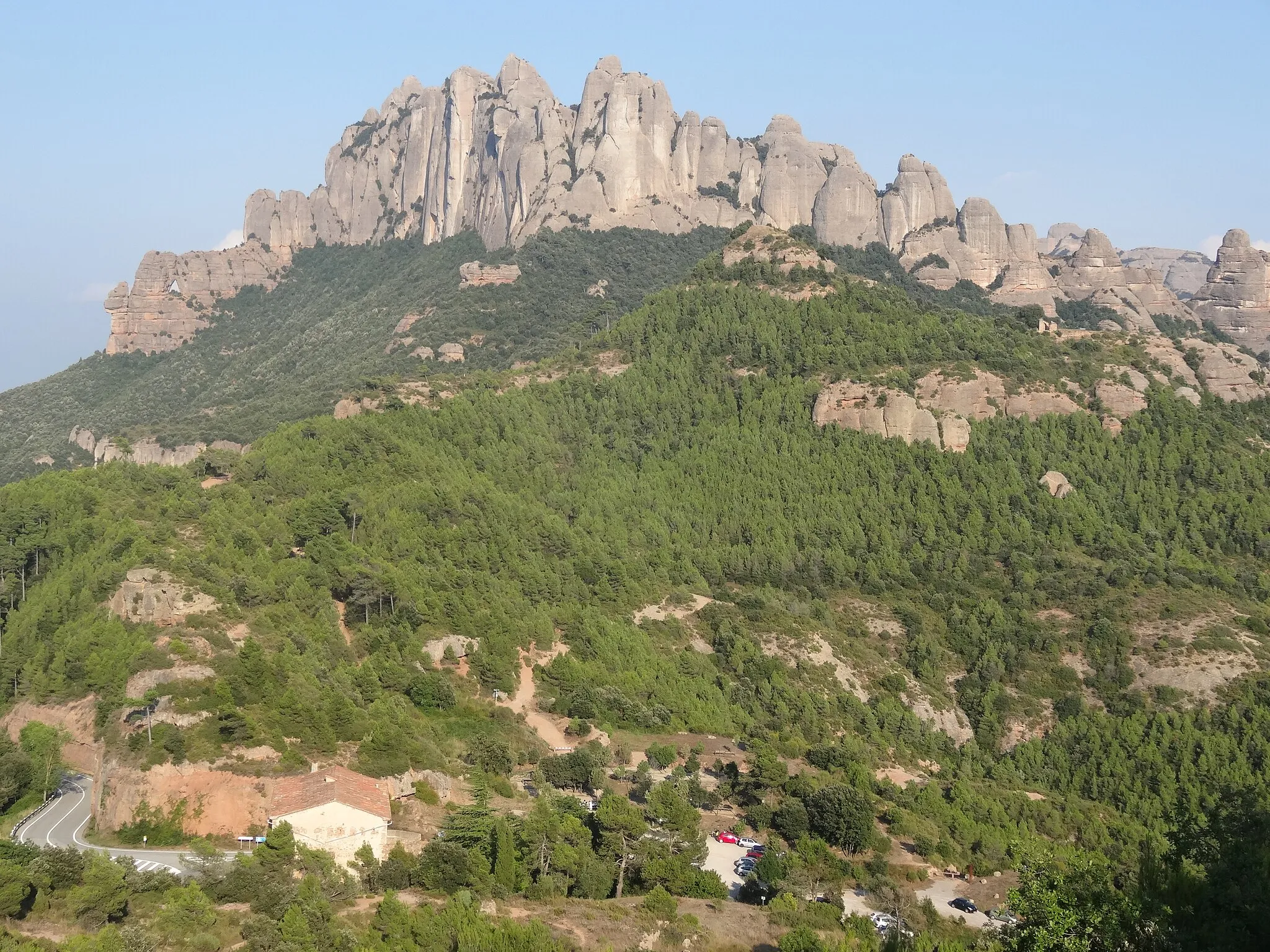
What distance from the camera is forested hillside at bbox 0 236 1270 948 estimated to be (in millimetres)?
56531

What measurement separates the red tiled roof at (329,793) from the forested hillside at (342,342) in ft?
293

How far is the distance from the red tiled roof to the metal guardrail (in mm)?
9715

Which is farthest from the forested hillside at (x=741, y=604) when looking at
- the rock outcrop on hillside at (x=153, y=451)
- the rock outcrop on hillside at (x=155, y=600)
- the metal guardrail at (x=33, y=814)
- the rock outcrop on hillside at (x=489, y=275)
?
the rock outcrop on hillside at (x=489, y=275)

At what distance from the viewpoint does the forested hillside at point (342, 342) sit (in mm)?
152000

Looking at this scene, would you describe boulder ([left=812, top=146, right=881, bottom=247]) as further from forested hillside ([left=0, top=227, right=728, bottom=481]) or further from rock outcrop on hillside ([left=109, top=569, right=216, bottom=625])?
rock outcrop on hillside ([left=109, top=569, right=216, bottom=625])

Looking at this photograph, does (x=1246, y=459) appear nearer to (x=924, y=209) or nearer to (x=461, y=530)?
(x=461, y=530)

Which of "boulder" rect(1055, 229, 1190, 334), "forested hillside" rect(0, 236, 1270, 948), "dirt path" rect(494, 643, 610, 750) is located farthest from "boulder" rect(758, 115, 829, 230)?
"dirt path" rect(494, 643, 610, 750)

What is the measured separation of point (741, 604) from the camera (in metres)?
87.6

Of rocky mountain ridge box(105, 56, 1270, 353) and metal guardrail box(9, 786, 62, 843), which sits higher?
rocky mountain ridge box(105, 56, 1270, 353)

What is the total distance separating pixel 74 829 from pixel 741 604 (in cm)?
4652

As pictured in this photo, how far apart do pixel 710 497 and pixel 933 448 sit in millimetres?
17934

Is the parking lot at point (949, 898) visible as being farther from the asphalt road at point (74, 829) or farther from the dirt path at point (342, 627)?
the dirt path at point (342, 627)

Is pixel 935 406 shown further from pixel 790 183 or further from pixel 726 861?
pixel 790 183

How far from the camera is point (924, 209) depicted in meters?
198
